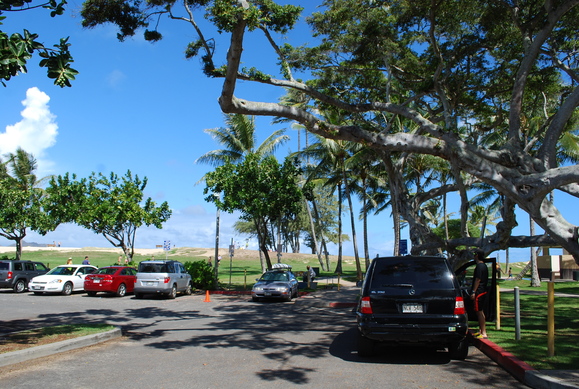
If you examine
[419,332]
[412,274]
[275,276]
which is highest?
[412,274]

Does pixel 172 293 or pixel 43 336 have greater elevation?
pixel 43 336

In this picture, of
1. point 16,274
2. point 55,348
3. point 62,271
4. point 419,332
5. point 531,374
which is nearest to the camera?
point 531,374

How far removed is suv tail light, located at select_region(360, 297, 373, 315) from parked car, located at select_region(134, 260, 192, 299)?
14.4m

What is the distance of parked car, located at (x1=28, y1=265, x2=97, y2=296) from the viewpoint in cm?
2178

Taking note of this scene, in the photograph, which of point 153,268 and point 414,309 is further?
point 153,268

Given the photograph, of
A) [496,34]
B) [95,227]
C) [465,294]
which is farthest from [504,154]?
[95,227]

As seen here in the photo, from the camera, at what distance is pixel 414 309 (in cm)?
769

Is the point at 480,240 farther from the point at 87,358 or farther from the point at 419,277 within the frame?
the point at 87,358

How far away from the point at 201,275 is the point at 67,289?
665cm

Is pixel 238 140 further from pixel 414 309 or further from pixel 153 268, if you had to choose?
pixel 414 309

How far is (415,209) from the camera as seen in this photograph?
70.4 feet

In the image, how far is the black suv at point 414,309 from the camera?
7559mm

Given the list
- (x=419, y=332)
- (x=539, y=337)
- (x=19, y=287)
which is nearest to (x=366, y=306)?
(x=419, y=332)

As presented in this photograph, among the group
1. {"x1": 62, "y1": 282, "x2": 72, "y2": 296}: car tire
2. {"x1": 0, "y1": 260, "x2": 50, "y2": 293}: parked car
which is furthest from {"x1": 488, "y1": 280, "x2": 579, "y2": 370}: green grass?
{"x1": 0, "y1": 260, "x2": 50, "y2": 293}: parked car
